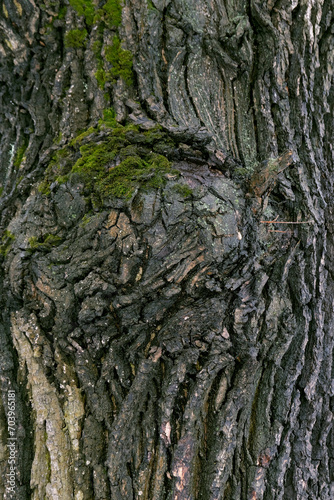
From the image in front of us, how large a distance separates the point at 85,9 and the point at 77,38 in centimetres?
17

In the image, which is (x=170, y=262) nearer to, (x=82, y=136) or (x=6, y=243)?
(x=82, y=136)

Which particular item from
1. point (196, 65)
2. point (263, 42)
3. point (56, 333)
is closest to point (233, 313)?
point (56, 333)

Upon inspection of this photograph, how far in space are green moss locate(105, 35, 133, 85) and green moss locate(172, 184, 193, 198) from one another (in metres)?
0.67

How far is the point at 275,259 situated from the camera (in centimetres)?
163

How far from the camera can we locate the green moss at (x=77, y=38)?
1849mm

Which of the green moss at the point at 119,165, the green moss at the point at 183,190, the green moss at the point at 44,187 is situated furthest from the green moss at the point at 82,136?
the green moss at the point at 183,190

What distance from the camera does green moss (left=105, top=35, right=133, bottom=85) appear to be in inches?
68.0

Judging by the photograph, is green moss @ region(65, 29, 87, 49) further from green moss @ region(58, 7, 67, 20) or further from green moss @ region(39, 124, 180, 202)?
green moss @ region(39, 124, 180, 202)

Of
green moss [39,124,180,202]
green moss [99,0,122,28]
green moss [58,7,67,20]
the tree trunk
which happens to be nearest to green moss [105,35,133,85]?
the tree trunk

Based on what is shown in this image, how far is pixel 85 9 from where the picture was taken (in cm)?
186

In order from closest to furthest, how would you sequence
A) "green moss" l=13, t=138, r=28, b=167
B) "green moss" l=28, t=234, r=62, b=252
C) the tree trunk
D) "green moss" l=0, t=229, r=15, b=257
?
the tree trunk
"green moss" l=28, t=234, r=62, b=252
"green moss" l=0, t=229, r=15, b=257
"green moss" l=13, t=138, r=28, b=167

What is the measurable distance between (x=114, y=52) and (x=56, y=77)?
1.16 ft

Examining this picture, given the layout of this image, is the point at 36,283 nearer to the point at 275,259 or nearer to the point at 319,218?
the point at 275,259

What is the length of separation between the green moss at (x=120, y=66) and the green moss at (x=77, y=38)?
0.23 metres
